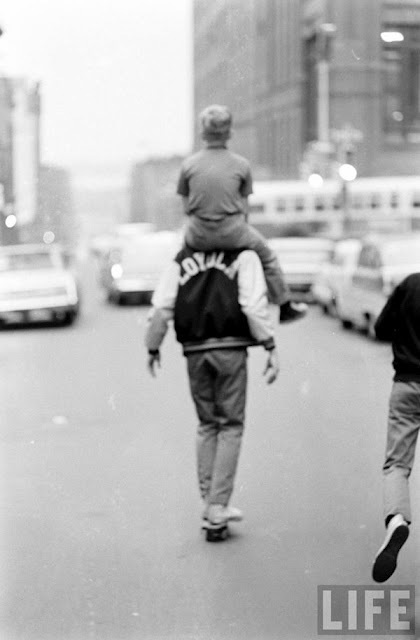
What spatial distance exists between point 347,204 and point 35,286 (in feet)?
58.0

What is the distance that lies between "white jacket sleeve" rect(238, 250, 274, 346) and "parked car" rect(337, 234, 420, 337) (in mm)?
10039

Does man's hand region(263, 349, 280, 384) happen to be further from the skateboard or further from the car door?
the car door

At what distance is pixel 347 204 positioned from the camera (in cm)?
3766

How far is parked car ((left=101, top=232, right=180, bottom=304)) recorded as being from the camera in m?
25.8

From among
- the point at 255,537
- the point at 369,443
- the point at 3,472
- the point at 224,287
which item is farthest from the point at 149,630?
the point at 369,443

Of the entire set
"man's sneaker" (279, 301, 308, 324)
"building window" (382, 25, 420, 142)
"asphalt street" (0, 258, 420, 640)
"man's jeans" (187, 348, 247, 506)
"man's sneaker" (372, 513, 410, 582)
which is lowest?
"asphalt street" (0, 258, 420, 640)

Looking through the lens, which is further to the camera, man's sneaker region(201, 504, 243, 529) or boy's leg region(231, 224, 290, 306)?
boy's leg region(231, 224, 290, 306)

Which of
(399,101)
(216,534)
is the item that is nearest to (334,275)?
(399,101)

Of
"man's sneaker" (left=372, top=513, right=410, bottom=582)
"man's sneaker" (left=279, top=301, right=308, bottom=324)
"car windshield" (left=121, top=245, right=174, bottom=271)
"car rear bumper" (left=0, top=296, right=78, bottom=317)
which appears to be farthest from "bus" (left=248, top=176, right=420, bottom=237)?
"man's sneaker" (left=372, top=513, right=410, bottom=582)

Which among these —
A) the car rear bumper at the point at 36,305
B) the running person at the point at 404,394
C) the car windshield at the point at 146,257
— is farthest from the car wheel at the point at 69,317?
the running person at the point at 404,394

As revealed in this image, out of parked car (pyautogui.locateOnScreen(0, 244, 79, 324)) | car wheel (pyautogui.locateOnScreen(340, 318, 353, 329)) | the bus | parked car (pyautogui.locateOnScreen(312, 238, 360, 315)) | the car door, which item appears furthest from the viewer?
the bus

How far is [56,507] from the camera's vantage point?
263 inches

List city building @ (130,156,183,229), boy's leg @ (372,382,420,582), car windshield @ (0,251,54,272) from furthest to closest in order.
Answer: city building @ (130,156,183,229) < car windshield @ (0,251,54,272) < boy's leg @ (372,382,420,582)

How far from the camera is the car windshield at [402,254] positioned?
55.6ft
